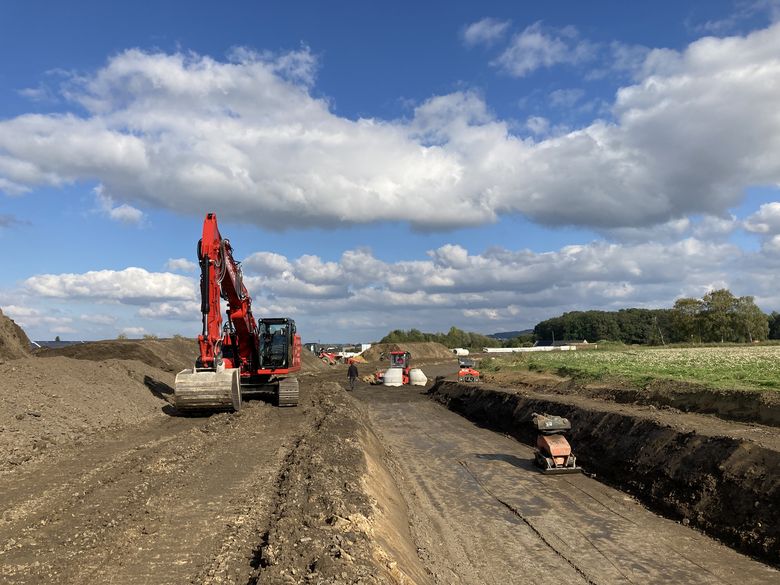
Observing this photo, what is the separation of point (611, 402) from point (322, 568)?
20.0 meters

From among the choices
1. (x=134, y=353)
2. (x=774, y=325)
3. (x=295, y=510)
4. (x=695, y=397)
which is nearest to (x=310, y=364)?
(x=134, y=353)

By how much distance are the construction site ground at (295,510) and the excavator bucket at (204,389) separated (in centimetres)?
64

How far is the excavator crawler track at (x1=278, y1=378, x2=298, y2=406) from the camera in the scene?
78.7ft

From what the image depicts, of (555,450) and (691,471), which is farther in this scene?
(555,450)

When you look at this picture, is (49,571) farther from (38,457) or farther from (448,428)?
(448,428)

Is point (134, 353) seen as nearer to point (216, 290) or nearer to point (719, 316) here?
point (216, 290)

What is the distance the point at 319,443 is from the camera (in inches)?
576

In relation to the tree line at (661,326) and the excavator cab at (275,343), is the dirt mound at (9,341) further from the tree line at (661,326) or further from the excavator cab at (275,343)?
the tree line at (661,326)

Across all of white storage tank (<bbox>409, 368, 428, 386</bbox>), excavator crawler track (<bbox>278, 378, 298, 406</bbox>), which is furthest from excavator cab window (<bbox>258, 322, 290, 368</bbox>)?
white storage tank (<bbox>409, 368, 428, 386</bbox>)

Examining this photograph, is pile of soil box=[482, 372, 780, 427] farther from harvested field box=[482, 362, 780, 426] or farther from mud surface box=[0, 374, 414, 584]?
mud surface box=[0, 374, 414, 584]

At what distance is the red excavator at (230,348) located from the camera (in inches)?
742

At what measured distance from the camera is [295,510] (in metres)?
8.45

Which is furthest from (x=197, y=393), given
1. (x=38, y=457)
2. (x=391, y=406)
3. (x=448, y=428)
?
(x=391, y=406)

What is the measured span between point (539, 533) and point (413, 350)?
84166mm
